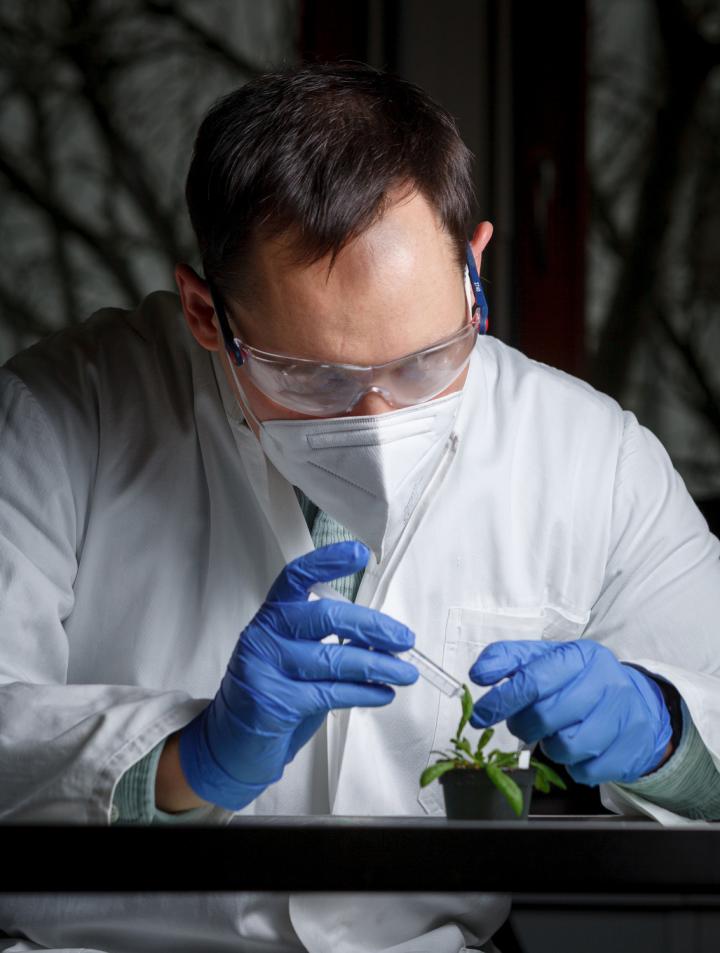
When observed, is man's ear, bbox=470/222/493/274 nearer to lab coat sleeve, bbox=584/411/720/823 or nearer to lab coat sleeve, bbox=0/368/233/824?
lab coat sleeve, bbox=584/411/720/823

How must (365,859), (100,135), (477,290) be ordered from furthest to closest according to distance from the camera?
(100,135), (477,290), (365,859)

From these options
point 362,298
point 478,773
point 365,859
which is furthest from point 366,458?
point 365,859

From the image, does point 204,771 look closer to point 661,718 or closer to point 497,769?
point 497,769

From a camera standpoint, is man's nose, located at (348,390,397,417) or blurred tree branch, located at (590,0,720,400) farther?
blurred tree branch, located at (590,0,720,400)

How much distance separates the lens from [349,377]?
138 centimetres

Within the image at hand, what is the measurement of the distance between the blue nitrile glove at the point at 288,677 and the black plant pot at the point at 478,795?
0.37 ft

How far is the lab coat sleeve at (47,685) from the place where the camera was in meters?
1.25

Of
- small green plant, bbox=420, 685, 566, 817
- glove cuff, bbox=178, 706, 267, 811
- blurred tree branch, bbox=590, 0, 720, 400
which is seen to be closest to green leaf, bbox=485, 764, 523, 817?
small green plant, bbox=420, 685, 566, 817

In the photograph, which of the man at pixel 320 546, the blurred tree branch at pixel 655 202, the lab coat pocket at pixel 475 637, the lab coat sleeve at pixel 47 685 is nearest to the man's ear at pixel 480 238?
the man at pixel 320 546

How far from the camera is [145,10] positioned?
13.0 feet

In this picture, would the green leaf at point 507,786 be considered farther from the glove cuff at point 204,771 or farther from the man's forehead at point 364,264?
the man's forehead at point 364,264

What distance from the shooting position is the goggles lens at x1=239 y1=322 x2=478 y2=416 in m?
1.38

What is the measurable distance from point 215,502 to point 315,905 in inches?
22.0

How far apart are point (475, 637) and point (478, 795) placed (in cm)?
44
